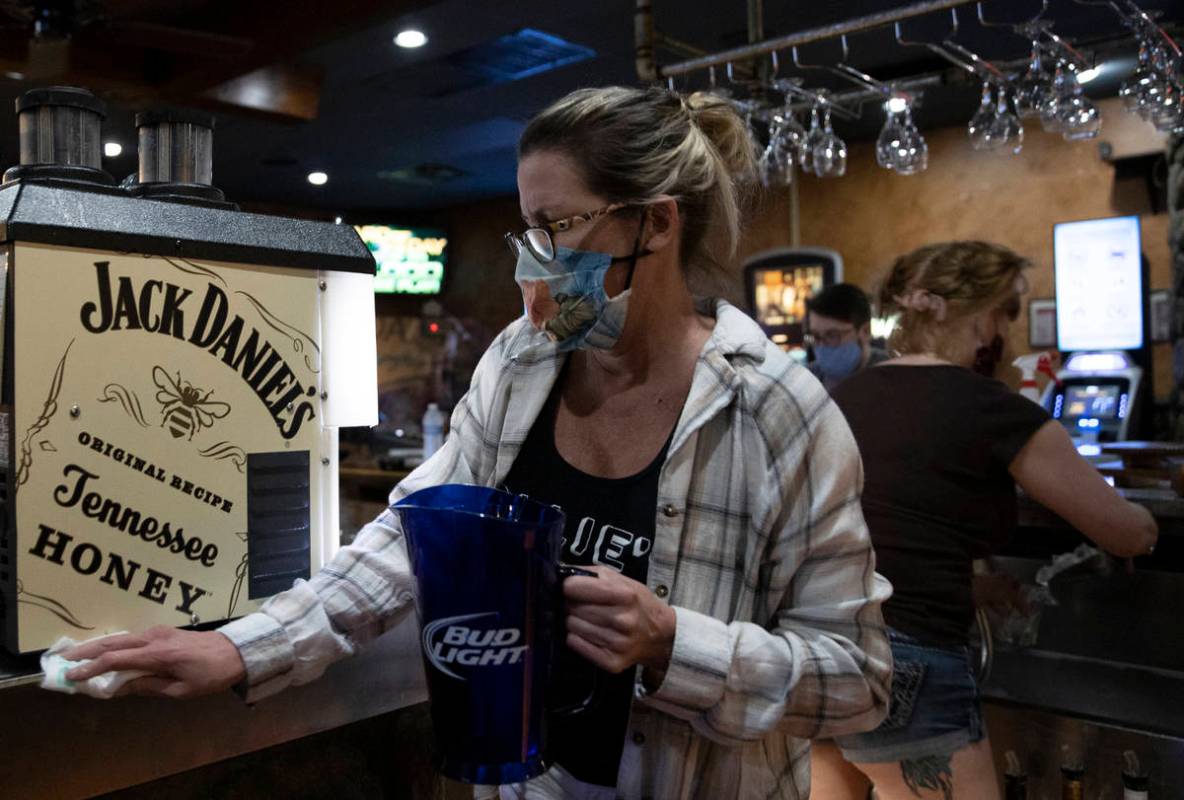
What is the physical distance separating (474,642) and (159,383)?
1.22 ft

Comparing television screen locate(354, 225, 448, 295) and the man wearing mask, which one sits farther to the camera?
television screen locate(354, 225, 448, 295)

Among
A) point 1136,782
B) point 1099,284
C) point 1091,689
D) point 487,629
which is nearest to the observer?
point 487,629

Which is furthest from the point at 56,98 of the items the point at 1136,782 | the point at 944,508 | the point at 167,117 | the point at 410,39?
the point at 410,39

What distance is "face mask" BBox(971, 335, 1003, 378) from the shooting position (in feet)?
7.07

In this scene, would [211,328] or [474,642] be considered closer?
[474,642]

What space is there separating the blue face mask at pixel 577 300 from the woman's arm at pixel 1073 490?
44.3 inches

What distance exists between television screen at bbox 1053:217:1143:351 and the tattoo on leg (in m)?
4.57

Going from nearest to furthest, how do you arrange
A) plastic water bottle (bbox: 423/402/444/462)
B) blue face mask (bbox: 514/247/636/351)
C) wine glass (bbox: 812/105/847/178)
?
blue face mask (bbox: 514/247/636/351)
wine glass (bbox: 812/105/847/178)
plastic water bottle (bbox: 423/402/444/462)

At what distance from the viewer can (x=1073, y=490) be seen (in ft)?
6.33

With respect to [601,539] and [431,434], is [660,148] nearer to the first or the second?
[601,539]

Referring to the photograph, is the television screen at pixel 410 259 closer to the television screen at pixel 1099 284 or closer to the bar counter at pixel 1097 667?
the television screen at pixel 1099 284

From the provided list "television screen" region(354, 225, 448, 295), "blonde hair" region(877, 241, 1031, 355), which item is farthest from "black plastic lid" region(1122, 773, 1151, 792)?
"television screen" region(354, 225, 448, 295)

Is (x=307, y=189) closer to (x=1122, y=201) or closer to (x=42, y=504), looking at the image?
(x=1122, y=201)

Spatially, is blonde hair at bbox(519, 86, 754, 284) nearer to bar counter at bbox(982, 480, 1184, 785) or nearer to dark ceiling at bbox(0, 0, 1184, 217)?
bar counter at bbox(982, 480, 1184, 785)
